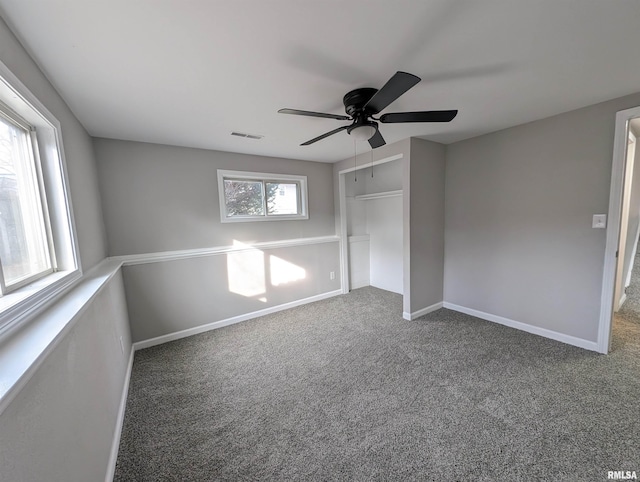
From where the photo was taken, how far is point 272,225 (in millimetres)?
3805

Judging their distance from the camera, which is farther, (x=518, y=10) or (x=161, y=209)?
(x=161, y=209)

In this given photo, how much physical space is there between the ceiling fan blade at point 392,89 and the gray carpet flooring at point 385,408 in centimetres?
212

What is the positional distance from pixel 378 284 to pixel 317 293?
129 centimetres

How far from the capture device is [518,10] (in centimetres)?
121

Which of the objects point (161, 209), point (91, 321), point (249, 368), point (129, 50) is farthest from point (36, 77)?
point (249, 368)

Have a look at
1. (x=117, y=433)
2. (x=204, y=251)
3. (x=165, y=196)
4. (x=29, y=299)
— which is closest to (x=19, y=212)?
(x=29, y=299)

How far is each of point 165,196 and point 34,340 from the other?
2491mm

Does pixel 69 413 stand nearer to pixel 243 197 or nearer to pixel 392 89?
pixel 392 89

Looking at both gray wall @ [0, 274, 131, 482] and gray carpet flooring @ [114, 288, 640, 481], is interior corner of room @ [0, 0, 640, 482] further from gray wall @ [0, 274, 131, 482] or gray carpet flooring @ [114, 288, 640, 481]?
gray carpet flooring @ [114, 288, 640, 481]

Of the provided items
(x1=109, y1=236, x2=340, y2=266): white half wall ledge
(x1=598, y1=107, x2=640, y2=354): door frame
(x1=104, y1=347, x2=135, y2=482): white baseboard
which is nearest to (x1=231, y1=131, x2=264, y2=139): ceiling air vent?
(x1=109, y1=236, x2=340, y2=266): white half wall ledge

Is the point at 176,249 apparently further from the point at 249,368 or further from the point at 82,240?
the point at 249,368

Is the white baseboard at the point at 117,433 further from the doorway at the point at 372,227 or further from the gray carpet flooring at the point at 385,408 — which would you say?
the doorway at the point at 372,227

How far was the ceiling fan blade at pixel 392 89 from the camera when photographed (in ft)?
4.26

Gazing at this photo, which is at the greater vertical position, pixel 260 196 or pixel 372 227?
pixel 260 196
